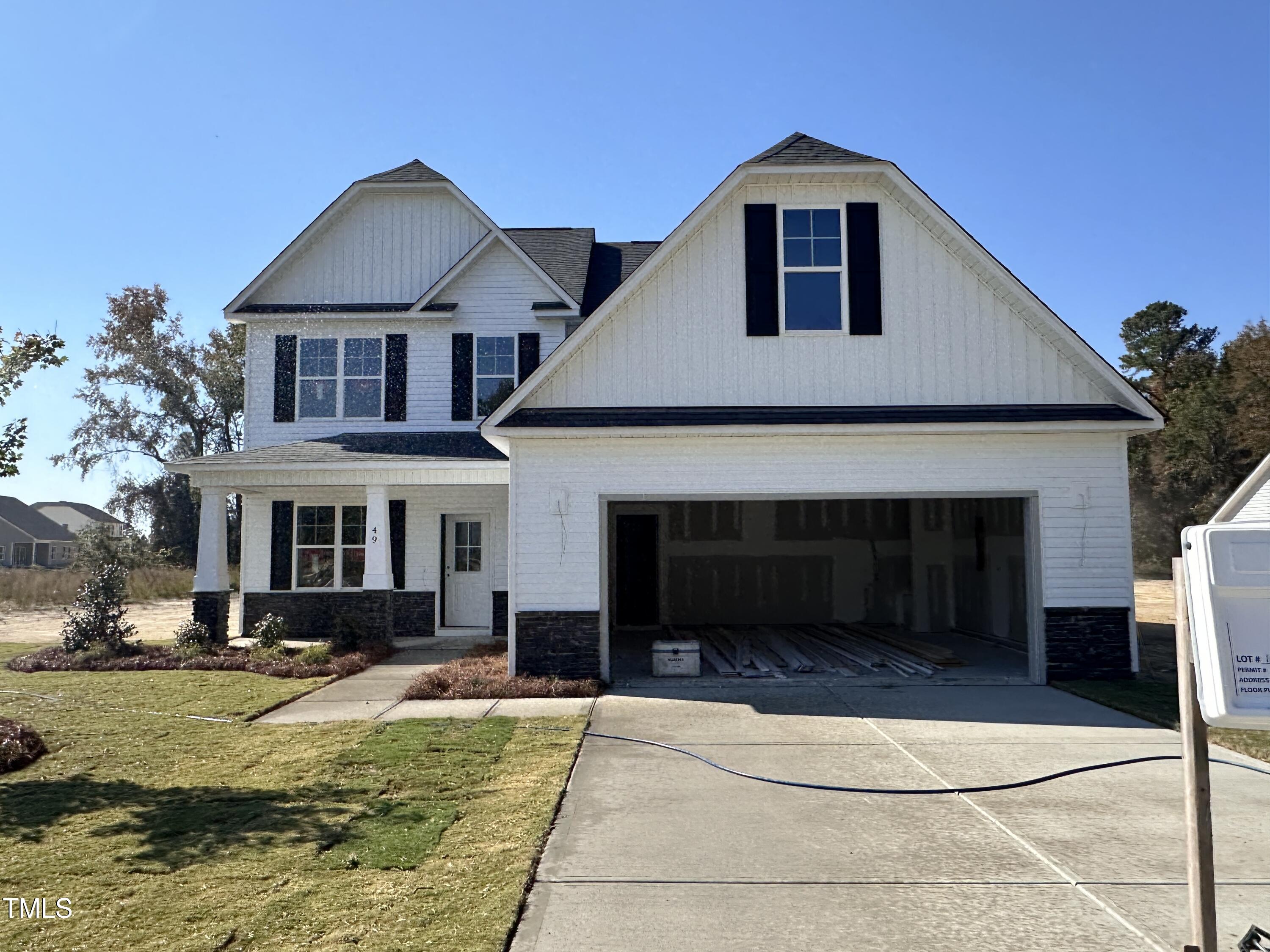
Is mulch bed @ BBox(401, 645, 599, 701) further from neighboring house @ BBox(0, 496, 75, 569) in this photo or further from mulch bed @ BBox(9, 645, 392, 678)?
neighboring house @ BBox(0, 496, 75, 569)

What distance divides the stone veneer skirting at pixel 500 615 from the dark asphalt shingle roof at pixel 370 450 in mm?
2837

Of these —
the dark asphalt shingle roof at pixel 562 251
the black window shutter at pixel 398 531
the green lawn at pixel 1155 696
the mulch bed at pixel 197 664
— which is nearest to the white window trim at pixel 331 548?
the black window shutter at pixel 398 531

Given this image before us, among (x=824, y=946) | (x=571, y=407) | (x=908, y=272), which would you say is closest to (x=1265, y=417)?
(x=908, y=272)

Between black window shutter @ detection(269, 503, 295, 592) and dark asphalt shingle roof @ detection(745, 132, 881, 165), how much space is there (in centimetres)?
1086

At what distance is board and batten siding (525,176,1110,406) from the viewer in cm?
1219

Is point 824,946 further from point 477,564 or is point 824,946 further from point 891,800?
point 477,564

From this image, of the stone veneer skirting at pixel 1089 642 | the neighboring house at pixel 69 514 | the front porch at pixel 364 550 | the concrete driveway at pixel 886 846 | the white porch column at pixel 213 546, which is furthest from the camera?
the neighboring house at pixel 69 514

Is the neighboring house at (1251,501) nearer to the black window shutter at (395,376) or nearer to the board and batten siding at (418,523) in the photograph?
the board and batten siding at (418,523)

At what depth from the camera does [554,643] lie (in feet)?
39.2

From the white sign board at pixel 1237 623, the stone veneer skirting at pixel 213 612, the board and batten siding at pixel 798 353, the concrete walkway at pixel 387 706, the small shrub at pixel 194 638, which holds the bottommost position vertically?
the concrete walkway at pixel 387 706

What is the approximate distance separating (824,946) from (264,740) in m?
6.56

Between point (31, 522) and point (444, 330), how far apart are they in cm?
5648

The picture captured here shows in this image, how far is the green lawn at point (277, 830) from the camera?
4.59 m

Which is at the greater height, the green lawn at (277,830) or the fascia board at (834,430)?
the fascia board at (834,430)
